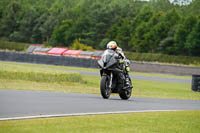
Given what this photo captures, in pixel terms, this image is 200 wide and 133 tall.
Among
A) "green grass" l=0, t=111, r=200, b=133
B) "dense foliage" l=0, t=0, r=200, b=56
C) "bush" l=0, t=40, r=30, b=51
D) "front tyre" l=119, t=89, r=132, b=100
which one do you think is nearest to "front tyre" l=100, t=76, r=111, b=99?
"front tyre" l=119, t=89, r=132, b=100

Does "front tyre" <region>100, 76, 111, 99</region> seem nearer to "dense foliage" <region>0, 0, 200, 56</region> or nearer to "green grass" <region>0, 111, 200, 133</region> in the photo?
"green grass" <region>0, 111, 200, 133</region>

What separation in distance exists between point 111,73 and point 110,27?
81.0 meters

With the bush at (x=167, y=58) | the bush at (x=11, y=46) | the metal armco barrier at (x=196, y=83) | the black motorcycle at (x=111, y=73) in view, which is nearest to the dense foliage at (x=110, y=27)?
the bush at (x=167, y=58)

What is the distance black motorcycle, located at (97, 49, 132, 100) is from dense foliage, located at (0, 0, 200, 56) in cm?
5880

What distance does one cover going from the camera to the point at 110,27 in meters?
95.6

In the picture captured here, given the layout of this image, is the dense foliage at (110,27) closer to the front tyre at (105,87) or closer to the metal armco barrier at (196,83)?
the metal armco barrier at (196,83)

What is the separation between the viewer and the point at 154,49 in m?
80.4

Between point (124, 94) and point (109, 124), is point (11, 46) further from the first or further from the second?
point (109, 124)

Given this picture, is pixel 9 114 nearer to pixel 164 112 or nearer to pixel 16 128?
pixel 16 128

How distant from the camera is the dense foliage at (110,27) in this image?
77.1 meters

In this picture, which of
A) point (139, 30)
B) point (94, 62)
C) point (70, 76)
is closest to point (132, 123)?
point (70, 76)

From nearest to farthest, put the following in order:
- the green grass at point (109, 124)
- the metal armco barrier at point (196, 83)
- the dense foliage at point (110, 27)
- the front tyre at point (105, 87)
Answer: the green grass at point (109, 124)
the front tyre at point (105, 87)
the metal armco barrier at point (196, 83)
the dense foliage at point (110, 27)

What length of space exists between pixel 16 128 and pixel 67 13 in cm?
10179

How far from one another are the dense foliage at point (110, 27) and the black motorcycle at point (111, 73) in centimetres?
5880
